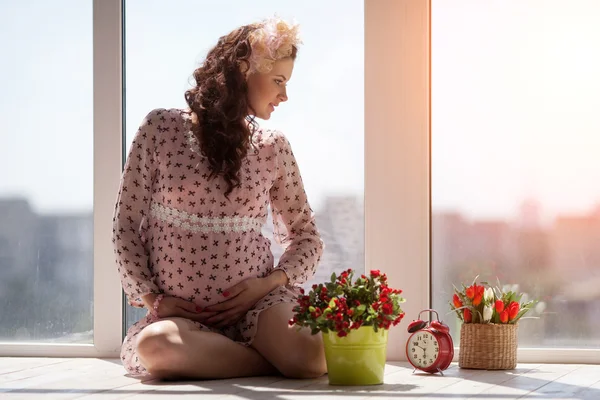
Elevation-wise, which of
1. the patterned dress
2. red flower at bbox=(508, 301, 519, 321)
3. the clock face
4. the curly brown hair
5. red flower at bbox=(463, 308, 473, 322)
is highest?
the curly brown hair

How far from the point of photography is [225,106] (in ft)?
9.21

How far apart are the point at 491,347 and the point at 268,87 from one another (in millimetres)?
1035

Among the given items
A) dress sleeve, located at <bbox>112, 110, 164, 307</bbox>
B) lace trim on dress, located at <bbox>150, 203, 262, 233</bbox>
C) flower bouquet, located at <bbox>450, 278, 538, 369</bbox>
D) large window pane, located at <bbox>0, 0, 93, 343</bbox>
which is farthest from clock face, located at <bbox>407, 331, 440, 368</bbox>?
large window pane, located at <bbox>0, 0, 93, 343</bbox>

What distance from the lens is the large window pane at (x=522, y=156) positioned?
3160mm

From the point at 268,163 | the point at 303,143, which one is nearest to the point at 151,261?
the point at 268,163

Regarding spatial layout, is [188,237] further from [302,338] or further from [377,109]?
[377,109]

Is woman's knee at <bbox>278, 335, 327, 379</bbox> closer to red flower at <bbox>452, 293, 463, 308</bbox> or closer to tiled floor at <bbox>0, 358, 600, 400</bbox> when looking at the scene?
tiled floor at <bbox>0, 358, 600, 400</bbox>

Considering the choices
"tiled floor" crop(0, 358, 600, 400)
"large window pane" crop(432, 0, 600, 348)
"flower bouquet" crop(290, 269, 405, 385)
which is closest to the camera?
"tiled floor" crop(0, 358, 600, 400)

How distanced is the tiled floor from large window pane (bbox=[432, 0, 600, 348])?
0.32 metres

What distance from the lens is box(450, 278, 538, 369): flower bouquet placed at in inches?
114

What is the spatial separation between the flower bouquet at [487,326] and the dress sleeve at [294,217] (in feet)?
1.56

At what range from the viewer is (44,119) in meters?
3.47

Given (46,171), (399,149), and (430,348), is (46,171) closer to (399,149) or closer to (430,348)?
(399,149)

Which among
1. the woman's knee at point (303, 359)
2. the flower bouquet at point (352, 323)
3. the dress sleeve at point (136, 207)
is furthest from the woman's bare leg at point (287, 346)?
the dress sleeve at point (136, 207)
